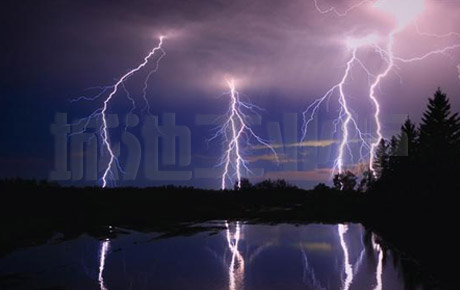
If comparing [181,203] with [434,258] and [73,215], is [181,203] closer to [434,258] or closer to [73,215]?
[73,215]

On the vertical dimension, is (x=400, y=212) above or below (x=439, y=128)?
below

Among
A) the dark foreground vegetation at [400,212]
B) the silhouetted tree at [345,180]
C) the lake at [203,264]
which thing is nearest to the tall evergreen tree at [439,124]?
the dark foreground vegetation at [400,212]

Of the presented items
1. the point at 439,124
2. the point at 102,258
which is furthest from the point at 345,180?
the point at 102,258

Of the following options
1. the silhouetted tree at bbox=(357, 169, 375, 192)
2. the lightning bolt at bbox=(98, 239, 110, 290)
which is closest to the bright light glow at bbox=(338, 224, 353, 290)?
the lightning bolt at bbox=(98, 239, 110, 290)

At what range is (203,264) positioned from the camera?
1074cm

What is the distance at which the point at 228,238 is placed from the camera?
1692cm

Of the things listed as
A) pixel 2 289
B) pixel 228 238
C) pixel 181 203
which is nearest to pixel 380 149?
pixel 181 203

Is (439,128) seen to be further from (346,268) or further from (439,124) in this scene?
(346,268)

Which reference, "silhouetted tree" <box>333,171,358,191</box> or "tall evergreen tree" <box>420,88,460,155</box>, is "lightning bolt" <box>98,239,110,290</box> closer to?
"tall evergreen tree" <box>420,88,460,155</box>

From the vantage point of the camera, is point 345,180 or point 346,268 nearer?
point 346,268

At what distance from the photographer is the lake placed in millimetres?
8320

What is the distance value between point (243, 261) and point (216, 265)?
835 millimetres

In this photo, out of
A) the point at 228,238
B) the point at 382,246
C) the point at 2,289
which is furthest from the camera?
the point at 228,238

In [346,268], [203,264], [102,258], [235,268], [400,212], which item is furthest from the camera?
[400,212]
